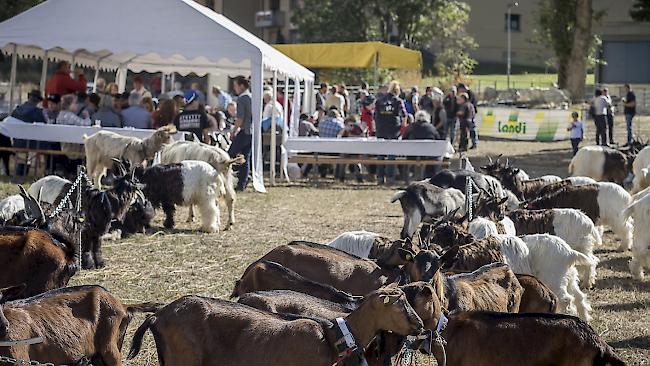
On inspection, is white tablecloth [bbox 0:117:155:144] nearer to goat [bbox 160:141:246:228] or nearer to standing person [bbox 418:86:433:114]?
goat [bbox 160:141:246:228]

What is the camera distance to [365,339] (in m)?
5.69

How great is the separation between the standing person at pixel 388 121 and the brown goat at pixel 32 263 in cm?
1391

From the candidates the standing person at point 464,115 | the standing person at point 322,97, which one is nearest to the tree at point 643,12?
the standing person at point 464,115

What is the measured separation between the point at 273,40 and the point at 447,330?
61.1m

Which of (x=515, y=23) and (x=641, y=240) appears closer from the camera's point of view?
(x=641, y=240)

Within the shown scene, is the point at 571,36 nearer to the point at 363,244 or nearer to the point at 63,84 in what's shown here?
the point at 63,84

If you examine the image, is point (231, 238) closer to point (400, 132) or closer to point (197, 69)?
point (400, 132)

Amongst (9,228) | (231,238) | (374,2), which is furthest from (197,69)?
(374,2)

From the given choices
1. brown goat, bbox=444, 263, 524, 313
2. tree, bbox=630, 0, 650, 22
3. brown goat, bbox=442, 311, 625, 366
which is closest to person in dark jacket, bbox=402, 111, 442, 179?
brown goat, bbox=444, 263, 524, 313

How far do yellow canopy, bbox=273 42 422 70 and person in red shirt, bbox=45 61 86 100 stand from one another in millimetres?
10172

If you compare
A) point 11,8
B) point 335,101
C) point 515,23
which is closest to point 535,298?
point 335,101

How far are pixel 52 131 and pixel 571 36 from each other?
1169 inches

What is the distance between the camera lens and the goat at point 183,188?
14.0m

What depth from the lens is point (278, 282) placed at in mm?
7527
